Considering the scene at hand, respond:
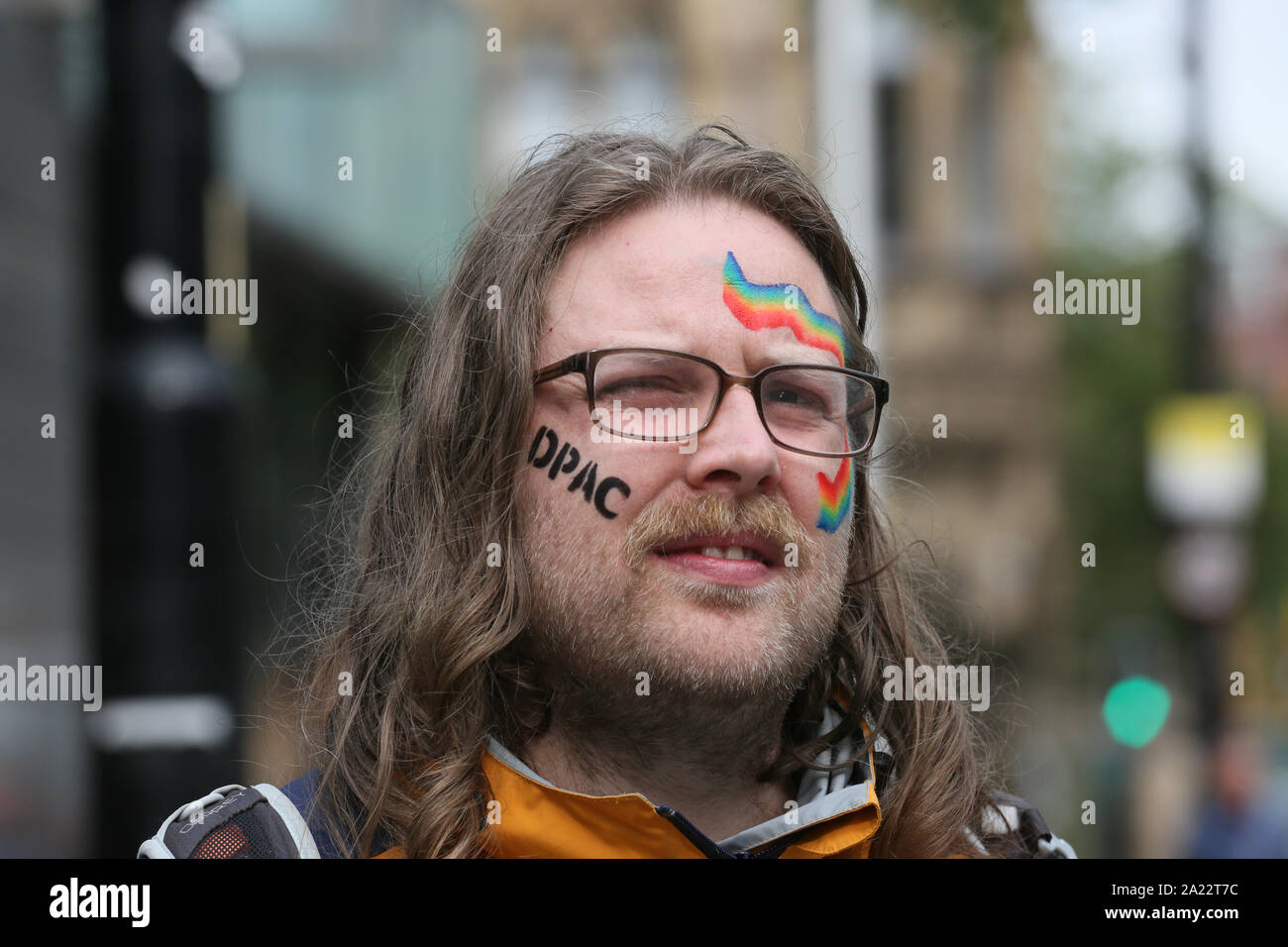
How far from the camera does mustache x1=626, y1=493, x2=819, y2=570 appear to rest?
219 cm

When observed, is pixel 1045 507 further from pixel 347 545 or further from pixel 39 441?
pixel 347 545

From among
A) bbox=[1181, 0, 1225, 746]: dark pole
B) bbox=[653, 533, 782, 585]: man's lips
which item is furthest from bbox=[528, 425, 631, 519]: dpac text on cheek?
bbox=[1181, 0, 1225, 746]: dark pole

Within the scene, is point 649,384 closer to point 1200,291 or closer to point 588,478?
point 588,478

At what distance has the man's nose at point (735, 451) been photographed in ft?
7.17

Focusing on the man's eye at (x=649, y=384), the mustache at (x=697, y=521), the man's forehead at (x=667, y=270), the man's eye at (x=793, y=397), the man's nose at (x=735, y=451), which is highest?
the man's forehead at (x=667, y=270)

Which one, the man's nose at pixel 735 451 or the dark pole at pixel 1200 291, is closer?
the man's nose at pixel 735 451

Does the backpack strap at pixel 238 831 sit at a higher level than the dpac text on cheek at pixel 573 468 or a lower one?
lower

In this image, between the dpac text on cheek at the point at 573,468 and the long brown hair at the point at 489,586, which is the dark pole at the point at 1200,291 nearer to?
the long brown hair at the point at 489,586

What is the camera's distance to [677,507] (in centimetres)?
221

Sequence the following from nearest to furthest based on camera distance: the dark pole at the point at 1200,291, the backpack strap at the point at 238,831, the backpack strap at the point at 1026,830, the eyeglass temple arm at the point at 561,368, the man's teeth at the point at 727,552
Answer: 1. the backpack strap at the point at 238,831
2. the man's teeth at the point at 727,552
3. the eyeglass temple arm at the point at 561,368
4. the backpack strap at the point at 1026,830
5. the dark pole at the point at 1200,291

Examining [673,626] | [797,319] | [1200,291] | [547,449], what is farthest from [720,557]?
[1200,291]

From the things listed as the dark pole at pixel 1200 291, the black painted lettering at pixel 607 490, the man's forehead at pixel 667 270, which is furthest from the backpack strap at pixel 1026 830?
the dark pole at pixel 1200 291

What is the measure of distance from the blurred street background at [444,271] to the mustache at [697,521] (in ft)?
2.45

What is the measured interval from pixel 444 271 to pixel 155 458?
46.0 inches
